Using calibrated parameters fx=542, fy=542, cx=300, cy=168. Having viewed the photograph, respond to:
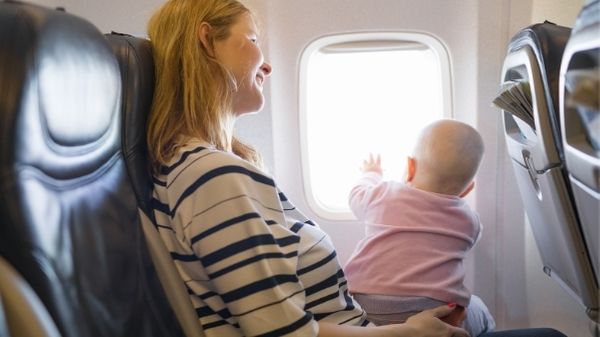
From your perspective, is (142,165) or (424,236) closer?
(142,165)

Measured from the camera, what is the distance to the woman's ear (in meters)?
1.15

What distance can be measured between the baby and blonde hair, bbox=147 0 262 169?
63cm

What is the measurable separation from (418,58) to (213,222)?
1.31m

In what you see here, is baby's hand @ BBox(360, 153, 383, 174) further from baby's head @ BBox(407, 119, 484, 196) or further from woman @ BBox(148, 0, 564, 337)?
woman @ BBox(148, 0, 564, 337)

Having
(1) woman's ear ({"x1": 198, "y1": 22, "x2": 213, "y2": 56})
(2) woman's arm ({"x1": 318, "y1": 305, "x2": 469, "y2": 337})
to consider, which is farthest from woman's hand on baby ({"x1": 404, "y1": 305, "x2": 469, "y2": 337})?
(1) woman's ear ({"x1": 198, "y1": 22, "x2": 213, "y2": 56})

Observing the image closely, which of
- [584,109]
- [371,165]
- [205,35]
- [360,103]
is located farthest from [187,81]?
[360,103]

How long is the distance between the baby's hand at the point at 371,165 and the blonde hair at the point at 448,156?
23cm

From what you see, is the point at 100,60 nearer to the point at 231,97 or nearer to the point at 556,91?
the point at 231,97

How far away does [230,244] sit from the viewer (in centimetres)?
96

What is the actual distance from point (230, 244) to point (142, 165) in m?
0.25

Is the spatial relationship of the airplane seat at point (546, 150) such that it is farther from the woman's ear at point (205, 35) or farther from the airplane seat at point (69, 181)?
Result: the airplane seat at point (69, 181)

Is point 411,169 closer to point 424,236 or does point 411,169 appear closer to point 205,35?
point 424,236

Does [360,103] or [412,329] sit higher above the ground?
[360,103]

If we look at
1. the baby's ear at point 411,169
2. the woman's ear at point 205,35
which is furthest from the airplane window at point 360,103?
the woman's ear at point 205,35
